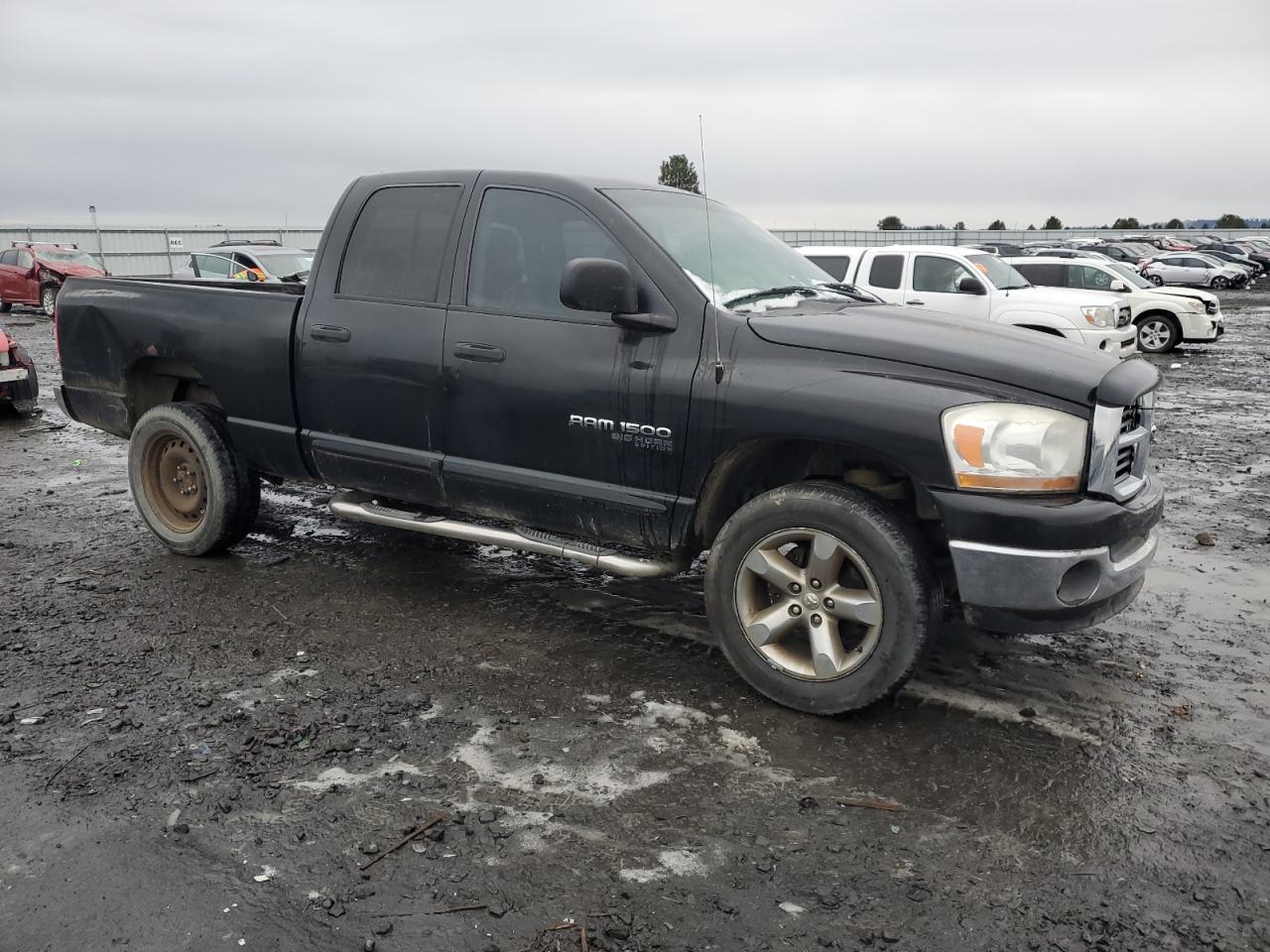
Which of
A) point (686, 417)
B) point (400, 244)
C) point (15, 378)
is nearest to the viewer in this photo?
point (686, 417)

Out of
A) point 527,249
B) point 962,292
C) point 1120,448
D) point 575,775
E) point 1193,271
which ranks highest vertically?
point 527,249

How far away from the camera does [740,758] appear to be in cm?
358

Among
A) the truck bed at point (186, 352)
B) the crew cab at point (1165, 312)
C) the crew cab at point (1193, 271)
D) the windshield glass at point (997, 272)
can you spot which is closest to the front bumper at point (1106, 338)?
the windshield glass at point (997, 272)

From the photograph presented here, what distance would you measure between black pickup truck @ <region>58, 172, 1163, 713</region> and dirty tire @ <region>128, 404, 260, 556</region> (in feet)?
0.07

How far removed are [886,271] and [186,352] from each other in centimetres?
1025

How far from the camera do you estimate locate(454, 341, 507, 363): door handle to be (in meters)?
4.48

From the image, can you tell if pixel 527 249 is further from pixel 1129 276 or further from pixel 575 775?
pixel 1129 276

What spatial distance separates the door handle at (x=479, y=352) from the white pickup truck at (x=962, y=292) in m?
9.66

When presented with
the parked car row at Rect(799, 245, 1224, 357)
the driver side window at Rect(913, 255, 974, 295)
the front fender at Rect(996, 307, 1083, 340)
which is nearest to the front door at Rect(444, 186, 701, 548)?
the parked car row at Rect(799, 245, 1224, 357)

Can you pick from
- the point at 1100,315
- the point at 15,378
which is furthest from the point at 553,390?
the point at 1100,315

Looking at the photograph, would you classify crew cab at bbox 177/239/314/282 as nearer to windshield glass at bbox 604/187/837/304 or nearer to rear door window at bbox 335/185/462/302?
rear door window at bbox 335/185/462/302

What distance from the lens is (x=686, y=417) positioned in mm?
4027

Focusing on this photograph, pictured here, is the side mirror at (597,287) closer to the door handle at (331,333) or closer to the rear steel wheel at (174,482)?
the door handle at (331,333)

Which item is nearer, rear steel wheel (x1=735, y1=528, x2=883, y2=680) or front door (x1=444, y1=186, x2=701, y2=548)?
rear steel wheel (x1=735, y1=528, x2=883, y2=680)
